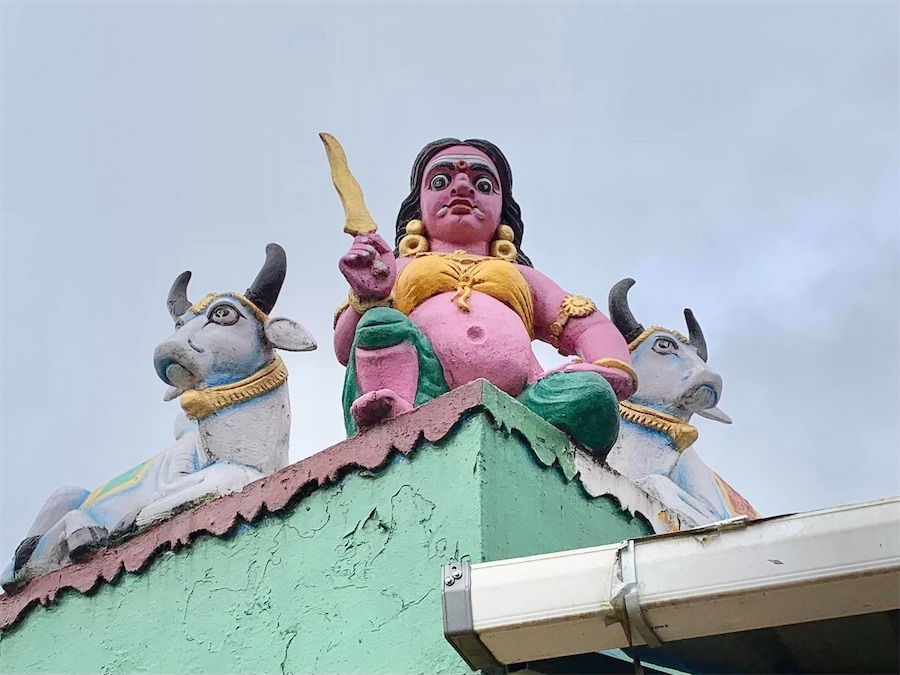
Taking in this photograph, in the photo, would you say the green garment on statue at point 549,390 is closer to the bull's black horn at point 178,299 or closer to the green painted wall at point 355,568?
the green painted wall at point 355,568

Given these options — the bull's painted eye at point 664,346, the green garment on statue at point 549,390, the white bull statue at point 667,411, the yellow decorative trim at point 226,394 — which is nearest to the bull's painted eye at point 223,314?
the yellow decorative trim at point 226,394

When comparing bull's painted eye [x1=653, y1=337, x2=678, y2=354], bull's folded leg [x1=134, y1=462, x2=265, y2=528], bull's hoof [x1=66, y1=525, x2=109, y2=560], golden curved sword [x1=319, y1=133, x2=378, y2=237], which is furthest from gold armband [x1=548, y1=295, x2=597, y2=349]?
bull's painted eye [x1=653, y1=337, x2=678, y2=354]

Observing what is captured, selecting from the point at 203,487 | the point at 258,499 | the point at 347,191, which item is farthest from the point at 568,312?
the point at 203,487

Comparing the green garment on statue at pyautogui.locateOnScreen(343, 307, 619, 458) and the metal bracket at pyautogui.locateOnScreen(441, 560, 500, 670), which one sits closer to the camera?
the metal bracket at pyautogui.locateOnScreen(441, 560, 500, 670)

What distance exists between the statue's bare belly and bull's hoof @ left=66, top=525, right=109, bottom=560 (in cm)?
140

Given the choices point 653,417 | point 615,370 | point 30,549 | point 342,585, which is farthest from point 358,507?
point 653,417

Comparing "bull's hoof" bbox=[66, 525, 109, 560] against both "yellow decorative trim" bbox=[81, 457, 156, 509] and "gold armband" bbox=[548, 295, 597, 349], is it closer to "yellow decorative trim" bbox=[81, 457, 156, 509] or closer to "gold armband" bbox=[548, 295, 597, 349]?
"yellow decorative trim" bbox=[81, 457, 156, 509]

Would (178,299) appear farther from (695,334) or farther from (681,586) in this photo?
(681,586)

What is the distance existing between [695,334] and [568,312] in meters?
2.48

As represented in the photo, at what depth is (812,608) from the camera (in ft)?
9.18

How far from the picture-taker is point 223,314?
19.6 feet

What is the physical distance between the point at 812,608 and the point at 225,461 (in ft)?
11.1

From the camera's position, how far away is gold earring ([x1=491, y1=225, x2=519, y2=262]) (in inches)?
209

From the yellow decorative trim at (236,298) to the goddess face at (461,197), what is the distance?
39.5 inches
